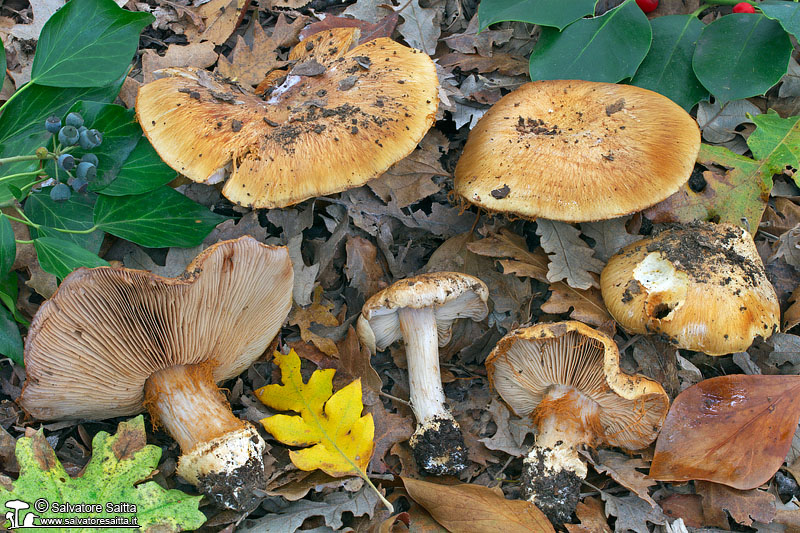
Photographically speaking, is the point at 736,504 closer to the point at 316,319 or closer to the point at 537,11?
the point at 316,319

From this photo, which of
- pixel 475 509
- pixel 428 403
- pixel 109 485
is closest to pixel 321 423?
pixel 428 403

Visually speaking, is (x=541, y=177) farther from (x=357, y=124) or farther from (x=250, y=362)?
(x=250, y=362)

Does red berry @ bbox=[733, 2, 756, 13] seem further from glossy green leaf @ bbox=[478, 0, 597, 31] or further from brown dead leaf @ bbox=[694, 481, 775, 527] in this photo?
brown dead leaf @ bbox=[694, 481, 775, 527]

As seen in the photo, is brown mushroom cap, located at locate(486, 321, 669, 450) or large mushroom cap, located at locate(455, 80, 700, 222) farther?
large mushroom cap, located at locate(455, 80, 700, 222)

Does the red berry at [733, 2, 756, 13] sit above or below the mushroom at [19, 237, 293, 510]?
above

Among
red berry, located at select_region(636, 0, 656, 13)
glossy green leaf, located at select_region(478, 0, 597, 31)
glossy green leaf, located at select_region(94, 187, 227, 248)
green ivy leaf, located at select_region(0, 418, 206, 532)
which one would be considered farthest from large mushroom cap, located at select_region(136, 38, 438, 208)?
red berry, located at select_region(636, 0, 656, 13)

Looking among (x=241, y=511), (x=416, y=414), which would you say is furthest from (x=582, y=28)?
(x=241, y=511)

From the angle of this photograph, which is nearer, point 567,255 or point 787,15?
point 787,15
